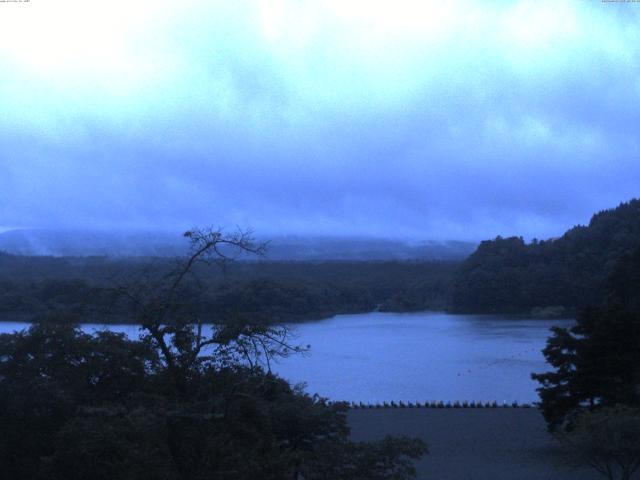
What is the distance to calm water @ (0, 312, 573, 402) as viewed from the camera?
26.5 meters

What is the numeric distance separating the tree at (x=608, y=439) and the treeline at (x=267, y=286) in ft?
17.9

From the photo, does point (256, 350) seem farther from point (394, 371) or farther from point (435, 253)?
point (435, 253)

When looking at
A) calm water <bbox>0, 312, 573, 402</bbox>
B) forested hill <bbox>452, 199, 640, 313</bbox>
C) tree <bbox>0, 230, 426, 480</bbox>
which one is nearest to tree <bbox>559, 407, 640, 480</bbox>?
tree <bbox>0, 230, 426, 480</bbox>

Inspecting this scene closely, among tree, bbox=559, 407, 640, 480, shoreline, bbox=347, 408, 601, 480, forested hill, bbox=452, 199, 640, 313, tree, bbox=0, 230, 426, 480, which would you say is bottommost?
shoreline, bbox=347, 408, 601, 480

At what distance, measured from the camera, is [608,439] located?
11289mm

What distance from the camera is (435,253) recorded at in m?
109

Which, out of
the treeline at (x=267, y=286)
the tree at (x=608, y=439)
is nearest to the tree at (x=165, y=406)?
the treeline at (x=267, y=286)

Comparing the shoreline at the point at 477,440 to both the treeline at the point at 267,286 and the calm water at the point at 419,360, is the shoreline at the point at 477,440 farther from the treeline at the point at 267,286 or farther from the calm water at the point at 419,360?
the treeline at the point at 267,286

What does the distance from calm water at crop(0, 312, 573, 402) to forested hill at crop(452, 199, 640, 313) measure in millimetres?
6147

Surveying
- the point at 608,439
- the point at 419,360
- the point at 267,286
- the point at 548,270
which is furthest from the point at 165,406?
the point at 548,270

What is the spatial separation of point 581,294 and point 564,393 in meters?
44.3

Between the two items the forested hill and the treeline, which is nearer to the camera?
the treeline

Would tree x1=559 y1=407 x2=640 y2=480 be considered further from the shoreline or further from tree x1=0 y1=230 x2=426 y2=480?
tree x1=0 y1=230 x2=426 y2=480

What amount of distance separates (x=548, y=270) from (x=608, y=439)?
2002 inches
